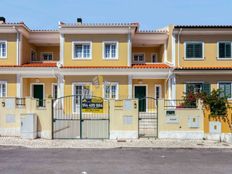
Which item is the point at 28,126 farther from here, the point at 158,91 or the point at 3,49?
the point at 158,91

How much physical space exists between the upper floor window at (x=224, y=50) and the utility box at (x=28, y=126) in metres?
16.4

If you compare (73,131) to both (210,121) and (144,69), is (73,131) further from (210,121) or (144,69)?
(144,69)

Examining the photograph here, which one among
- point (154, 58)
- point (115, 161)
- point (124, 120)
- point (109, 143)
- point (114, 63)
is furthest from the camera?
point (154, 58)

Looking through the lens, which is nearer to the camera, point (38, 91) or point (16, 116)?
point (16, 116)

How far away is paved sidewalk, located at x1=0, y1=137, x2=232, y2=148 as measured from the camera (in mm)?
16281

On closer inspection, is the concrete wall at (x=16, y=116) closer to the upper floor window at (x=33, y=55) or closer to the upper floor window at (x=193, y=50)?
the upper floor window at (x=33, y=55)

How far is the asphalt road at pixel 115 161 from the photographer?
10.4 metres

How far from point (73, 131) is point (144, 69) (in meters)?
9.37

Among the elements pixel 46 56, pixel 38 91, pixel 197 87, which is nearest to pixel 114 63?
pixel 197 87

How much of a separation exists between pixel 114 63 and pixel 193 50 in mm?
6431

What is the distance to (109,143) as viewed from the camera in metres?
17.0

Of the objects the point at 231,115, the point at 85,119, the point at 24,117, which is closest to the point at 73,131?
the point at 85,119

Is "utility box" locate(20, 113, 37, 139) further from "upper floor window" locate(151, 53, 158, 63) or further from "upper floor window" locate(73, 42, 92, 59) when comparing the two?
"upper floor window" locate(151, 53, 158, 63)

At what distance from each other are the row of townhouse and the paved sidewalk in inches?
373
